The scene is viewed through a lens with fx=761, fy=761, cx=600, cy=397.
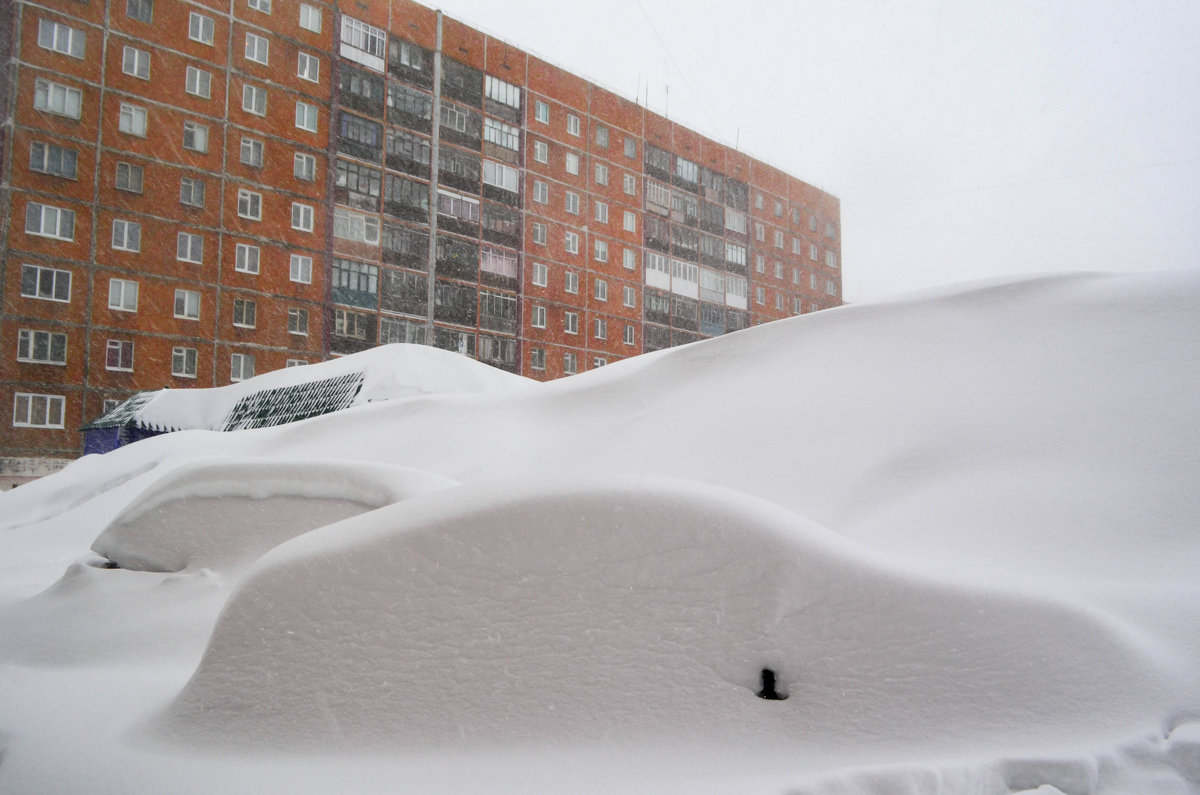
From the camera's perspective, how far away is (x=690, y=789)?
1828mm

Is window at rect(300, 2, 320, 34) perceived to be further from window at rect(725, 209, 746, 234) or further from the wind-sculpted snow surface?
the wind-sculpted snow surface

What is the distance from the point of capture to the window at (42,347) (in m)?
22.3

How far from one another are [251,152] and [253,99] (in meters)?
1.85

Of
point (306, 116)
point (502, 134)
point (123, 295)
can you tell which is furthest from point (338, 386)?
point (502, 134)

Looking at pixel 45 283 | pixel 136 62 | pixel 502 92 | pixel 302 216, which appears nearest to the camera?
pixel 45 283

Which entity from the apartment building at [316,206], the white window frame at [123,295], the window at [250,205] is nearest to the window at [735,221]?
the apartment building at [316,206]

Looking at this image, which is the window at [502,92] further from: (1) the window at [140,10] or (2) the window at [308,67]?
(1) the window at [140,10]

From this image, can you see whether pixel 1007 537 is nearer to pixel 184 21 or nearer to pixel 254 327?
pixel 254 327

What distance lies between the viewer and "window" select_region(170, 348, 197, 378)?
24562 millimetres

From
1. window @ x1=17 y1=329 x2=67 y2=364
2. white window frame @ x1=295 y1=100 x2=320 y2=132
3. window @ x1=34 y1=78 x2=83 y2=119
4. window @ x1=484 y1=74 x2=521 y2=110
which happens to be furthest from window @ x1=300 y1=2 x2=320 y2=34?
window @ x1=17 y1=329 x2=67 y2=364

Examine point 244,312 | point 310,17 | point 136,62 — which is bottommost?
point 244,312

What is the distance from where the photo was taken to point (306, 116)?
27.6 metres

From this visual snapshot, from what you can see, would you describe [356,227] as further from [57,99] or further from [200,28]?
[57,99]

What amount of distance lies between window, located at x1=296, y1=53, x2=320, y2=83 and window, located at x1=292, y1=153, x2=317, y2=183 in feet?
9.28
